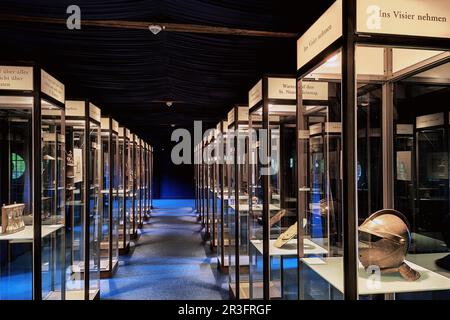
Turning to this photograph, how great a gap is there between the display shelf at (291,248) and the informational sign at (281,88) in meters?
1.23

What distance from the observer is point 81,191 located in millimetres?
3914

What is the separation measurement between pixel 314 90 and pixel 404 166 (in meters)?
0.86

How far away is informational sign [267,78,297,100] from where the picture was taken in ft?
9.93

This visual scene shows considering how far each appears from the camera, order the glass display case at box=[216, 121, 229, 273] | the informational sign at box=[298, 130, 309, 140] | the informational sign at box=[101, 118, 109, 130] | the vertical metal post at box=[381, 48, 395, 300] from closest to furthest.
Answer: the informational sign at box=[298, 130, 309, 140], the vertical metal post at box=[381, 48, 395, 300], the informational sign at box=[101, 118, 109, 130], the glass display case at box=[216, 121, 229, 273]

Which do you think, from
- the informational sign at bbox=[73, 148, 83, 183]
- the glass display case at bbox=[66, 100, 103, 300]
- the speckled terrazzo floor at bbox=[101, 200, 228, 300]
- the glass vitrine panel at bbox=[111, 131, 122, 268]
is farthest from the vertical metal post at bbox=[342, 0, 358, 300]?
the glass vitrine panel at bbox=[111, 131, 122, 268]

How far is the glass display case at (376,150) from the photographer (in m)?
1.51

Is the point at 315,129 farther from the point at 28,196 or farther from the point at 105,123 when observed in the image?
the point at 105,123

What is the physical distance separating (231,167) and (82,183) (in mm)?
2156

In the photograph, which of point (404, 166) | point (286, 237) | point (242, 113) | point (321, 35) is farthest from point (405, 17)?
point (242, 113)

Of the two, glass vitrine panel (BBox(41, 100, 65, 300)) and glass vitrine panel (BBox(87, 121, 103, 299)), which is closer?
glass vitrine panel (BBox(41, 100, 65, 300))

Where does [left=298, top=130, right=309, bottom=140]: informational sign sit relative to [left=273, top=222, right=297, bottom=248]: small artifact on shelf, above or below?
above

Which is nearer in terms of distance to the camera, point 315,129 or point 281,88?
point 315,129

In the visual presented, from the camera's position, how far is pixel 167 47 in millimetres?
3545

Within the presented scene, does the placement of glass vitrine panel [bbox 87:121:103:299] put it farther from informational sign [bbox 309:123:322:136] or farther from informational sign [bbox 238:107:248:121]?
informational sign [bbox 309:123:322:136]
